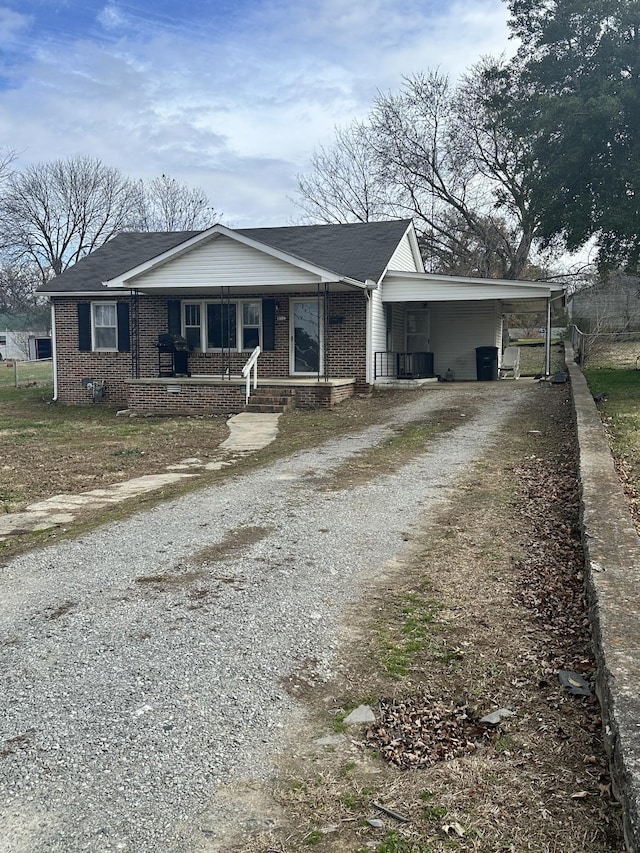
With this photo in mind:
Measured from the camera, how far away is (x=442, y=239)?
35.3m

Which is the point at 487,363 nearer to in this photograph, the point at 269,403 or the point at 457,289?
the point at 457,289

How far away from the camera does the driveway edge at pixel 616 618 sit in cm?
224

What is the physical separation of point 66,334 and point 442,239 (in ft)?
72.2

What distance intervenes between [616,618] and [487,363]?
16777 millimetres

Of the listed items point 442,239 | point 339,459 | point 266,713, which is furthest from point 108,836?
point 442,239

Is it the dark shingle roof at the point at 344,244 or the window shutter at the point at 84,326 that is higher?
the dark shingle roof at the point at 344,244

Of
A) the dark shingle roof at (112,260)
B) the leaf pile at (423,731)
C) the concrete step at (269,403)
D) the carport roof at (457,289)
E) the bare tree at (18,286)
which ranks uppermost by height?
the bare tree at (18,286)

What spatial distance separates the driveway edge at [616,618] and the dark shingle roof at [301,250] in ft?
38.3

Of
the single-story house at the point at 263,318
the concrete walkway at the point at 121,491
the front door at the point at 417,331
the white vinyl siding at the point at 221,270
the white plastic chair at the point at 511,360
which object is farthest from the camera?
the front door at the point at 417,331

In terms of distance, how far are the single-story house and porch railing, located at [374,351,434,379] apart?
5 centimetres

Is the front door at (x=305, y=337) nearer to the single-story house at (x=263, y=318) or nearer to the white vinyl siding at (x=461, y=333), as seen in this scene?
the single-story house at (x=263, y=318)

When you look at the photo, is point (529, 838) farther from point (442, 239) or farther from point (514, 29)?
point (442, 239)

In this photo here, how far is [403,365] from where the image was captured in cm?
1914

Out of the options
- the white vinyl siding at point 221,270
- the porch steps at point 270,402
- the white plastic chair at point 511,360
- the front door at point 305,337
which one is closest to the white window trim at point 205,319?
the front door at point 305,337
